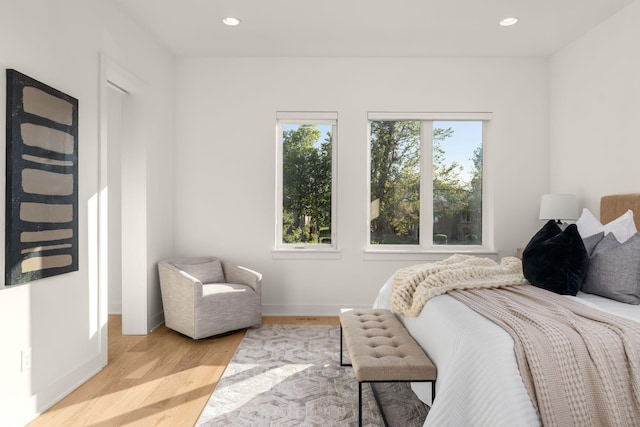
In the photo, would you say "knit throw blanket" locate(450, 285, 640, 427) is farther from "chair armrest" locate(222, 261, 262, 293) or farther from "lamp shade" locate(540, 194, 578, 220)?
"chair armrest" locate(222, 261, 262, 293)

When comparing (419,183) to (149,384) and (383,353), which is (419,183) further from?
(149,384)

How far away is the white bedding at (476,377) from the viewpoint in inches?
57.0

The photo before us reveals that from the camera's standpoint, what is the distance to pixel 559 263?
2396 mm

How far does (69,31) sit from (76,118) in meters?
0.54

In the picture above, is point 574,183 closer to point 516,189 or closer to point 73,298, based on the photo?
point 516,189

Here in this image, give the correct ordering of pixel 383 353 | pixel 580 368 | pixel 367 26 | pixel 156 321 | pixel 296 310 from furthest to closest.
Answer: pixel 296 310 → pixel 156 321 → pixel 367 26 → pixel 383 353 → pixel 580 368

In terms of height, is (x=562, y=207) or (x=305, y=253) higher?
(x=562, y=207)

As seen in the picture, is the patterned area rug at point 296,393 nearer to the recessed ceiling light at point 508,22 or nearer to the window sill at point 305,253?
the window sill at point 305,253

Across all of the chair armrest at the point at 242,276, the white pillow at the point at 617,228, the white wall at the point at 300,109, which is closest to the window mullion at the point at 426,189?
the white wall at the point at 300,109

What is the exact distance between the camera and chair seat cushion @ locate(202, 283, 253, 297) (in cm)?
352

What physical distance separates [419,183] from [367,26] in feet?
5.67

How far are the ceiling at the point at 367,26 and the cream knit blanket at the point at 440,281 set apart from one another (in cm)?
206

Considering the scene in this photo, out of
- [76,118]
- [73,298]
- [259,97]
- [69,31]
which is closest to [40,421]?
[73,298]

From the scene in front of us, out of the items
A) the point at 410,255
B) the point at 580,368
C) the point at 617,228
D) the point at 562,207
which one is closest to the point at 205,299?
the point at 410,255
